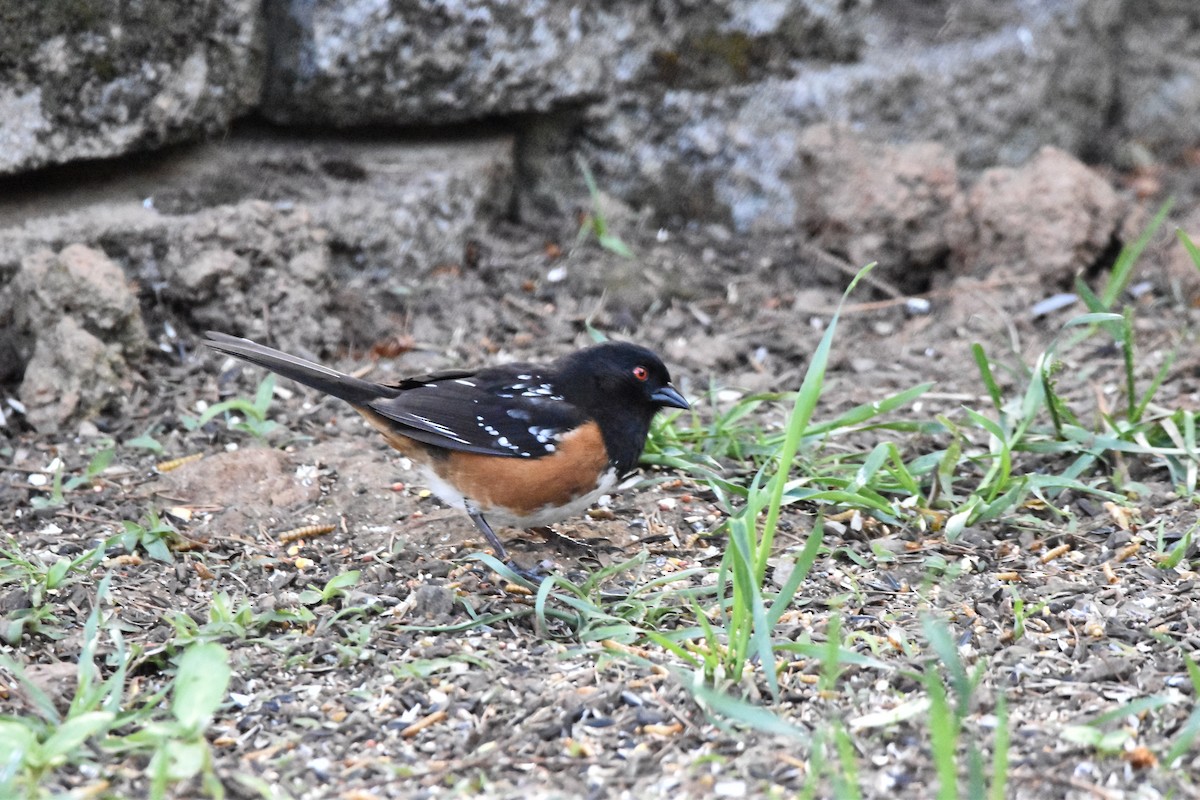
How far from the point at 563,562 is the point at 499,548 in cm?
21

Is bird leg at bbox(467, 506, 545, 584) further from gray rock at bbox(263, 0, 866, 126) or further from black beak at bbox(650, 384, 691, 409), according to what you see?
gray rock at bbox(263, 0, 866, 126)

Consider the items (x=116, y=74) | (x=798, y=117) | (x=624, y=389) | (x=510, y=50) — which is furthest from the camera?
(x=798, y=117)

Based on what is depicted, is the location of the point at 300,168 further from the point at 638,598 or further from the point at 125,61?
the point at 638,598

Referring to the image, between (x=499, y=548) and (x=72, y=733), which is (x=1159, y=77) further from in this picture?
(x=72, y=733)

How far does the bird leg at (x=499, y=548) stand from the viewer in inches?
154

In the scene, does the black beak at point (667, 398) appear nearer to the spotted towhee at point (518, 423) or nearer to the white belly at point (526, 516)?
the spotted towhee at point (518, 423)

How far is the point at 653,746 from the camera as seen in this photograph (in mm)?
2998

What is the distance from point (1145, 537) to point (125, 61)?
12.5 ft

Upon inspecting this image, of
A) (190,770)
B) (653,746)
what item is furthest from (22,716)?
(653,746)

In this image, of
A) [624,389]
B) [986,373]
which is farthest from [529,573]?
[986,373]

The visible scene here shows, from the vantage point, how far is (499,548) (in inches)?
158

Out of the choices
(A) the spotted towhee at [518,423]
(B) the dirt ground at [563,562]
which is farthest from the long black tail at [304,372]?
(B) the dirt ground at [563,562]

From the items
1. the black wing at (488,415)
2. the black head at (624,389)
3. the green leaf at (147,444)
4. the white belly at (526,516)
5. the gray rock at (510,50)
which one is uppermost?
the gray rock at (510,50)

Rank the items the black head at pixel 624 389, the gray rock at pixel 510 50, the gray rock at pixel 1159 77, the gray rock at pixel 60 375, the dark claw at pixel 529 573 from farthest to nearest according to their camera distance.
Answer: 1. the gray rock at pixel 1159 77
2. the gray rock at pixel 510 50
3. the gray rock at pixel 60 375
4. the black head at pixel 624 389
5. the dark claw at pixel 529 573
